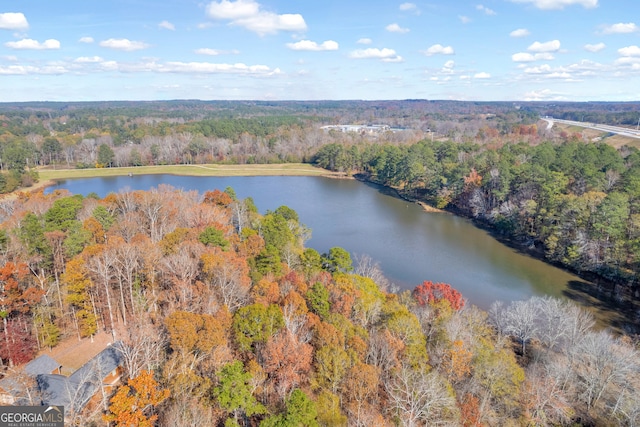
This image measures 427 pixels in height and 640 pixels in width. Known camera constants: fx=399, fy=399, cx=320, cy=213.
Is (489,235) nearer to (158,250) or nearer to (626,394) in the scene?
(626,394)

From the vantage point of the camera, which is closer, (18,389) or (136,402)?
(136,402)

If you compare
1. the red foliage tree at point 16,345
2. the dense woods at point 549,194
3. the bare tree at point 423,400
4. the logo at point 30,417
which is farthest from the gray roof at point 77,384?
A: the dense woods at point 549,194

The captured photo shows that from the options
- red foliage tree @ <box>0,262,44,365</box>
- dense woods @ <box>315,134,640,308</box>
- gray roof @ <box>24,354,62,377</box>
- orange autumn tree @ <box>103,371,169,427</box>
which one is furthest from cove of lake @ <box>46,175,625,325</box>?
red foliage tree @ <box>0,262,44,365</box>

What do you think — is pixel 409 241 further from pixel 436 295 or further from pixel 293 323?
pixel 293 323

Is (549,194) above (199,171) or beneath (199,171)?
above

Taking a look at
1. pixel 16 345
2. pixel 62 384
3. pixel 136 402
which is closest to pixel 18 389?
pixel 62 384

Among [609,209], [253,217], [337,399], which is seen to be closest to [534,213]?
[609,209]

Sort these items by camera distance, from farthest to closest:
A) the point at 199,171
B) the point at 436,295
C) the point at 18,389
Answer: the point at 199,171 → the point at 436,295 → the point at 18,389
